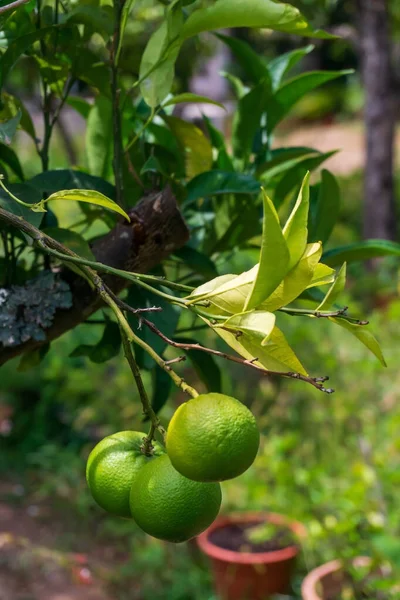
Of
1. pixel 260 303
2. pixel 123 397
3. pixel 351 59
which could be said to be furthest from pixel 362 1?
pixel 351 59

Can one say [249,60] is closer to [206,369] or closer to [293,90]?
[293,90]

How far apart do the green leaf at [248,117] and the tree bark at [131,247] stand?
189mm

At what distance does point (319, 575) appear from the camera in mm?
1752

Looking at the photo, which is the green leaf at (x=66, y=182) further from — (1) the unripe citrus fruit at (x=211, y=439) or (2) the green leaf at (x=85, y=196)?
(1) the unripe citrus fruit at (x=211, y=439)

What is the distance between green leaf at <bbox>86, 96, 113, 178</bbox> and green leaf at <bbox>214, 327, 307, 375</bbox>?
439 mm

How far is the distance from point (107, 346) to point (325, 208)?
276 mm

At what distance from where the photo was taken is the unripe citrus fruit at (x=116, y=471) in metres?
0.50

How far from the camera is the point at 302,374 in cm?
45

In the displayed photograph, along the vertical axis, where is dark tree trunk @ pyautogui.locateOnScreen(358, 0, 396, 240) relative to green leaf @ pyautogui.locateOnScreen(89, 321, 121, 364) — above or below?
below

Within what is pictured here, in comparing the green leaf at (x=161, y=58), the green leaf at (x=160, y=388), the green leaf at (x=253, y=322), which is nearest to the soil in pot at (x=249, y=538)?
the green leaf at (x=160, y=388)

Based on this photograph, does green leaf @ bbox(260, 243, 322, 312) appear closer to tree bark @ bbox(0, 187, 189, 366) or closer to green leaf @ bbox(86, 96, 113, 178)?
tree bark @ bbox(0, 187, 189, 366)

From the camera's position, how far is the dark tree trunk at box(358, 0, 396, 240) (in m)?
4.76

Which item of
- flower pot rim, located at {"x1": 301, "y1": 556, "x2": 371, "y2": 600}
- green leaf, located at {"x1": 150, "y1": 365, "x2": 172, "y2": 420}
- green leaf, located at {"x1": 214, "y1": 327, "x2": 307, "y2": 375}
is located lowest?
flower pot rim, located at {"x1": 301, "y1": 556, "x2": 371, "y2": 600}

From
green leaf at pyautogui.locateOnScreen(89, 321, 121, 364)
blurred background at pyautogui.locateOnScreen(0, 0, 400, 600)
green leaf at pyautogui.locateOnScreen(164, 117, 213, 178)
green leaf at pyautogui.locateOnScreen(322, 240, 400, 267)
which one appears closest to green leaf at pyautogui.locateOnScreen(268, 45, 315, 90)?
green leaf at pyautogui.locateOnScreen(164, 117, 213, 178)
